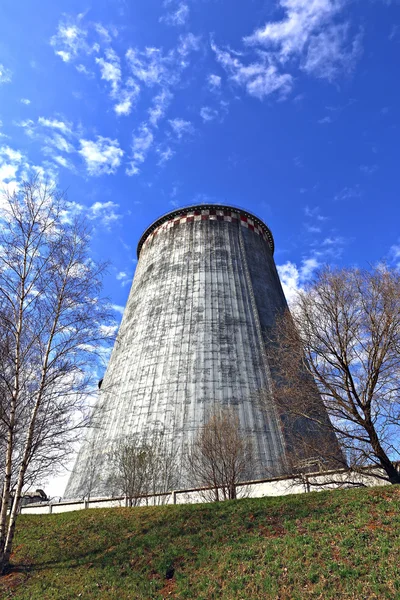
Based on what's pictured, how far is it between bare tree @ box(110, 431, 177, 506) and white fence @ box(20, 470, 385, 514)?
0.55 metres

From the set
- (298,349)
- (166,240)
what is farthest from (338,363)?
(166,240)

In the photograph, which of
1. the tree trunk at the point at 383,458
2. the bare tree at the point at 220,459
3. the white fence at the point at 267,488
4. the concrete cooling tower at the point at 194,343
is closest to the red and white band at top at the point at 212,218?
the concrete cooling tower at the point at 194,343

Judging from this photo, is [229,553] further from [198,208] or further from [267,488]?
[198,208]

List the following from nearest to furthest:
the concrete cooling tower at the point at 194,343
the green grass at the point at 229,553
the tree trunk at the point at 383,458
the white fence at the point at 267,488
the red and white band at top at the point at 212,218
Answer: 1. the green grass at the point at 229,553
2. the tree trunk at the point at 383,458
3. the white fence at the point at 267,488
4. the concrete cooling tower at the point at 194,343
5. the red and white band at top at the point at 212,218

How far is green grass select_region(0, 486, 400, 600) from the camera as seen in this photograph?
20.6 feet

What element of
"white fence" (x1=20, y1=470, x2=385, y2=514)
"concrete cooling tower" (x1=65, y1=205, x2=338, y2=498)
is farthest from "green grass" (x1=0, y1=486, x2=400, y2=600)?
"concrete cooling tower" (x1=65, y1=205, x2=338, y2=498)

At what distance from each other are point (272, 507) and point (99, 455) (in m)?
12.3

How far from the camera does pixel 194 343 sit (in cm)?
2120

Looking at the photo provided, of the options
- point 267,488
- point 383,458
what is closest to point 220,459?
point 267,488

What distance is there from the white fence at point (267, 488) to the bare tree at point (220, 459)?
421 mm

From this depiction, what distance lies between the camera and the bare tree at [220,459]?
557 inches

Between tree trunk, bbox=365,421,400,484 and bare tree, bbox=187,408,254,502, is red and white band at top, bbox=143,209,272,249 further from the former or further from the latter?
tree trunk, bbox=365,421,400,484

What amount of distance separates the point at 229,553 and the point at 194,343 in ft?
45.0

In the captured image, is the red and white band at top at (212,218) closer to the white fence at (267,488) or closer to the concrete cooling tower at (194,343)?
the concrete cooling tower at (194,343)
